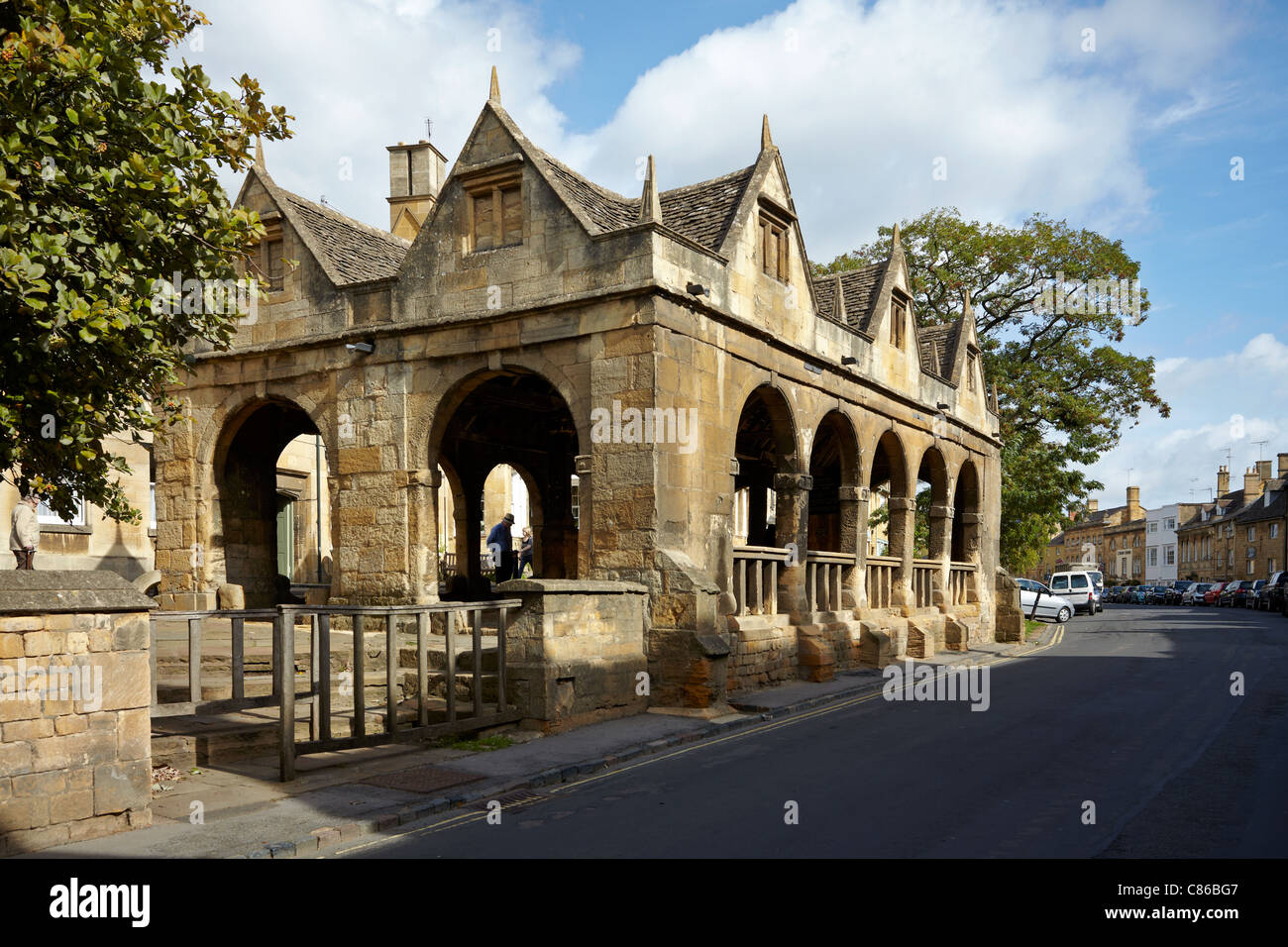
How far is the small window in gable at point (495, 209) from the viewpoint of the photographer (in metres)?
14.1

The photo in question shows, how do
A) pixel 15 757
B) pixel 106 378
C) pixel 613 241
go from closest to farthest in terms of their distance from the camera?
pixel 15 757, pixel 106 378, pixel 613 241

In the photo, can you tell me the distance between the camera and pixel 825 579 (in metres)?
17.0

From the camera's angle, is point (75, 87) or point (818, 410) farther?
point (818, 410)

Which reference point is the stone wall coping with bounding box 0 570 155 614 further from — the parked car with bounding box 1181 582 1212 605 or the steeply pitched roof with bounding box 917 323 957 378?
the parked car with bounding box 1181 582 1212 605

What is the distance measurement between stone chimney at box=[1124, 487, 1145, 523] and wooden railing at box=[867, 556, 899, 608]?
92.3 m

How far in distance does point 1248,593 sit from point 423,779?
5635cm

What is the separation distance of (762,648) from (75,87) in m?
10.7

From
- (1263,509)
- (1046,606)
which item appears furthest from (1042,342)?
(1263,509)

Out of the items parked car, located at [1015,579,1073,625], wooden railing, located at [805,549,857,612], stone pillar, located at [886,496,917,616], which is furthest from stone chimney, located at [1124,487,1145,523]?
wooden railing, located at [805,549,857,612]

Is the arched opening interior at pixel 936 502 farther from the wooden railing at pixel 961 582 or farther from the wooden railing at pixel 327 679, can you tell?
the wooden railing at pixel 327 679

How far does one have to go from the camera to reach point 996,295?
32.9m

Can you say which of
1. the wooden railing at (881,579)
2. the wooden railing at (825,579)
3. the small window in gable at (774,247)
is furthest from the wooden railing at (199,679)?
the wooden railing at (881,579)
